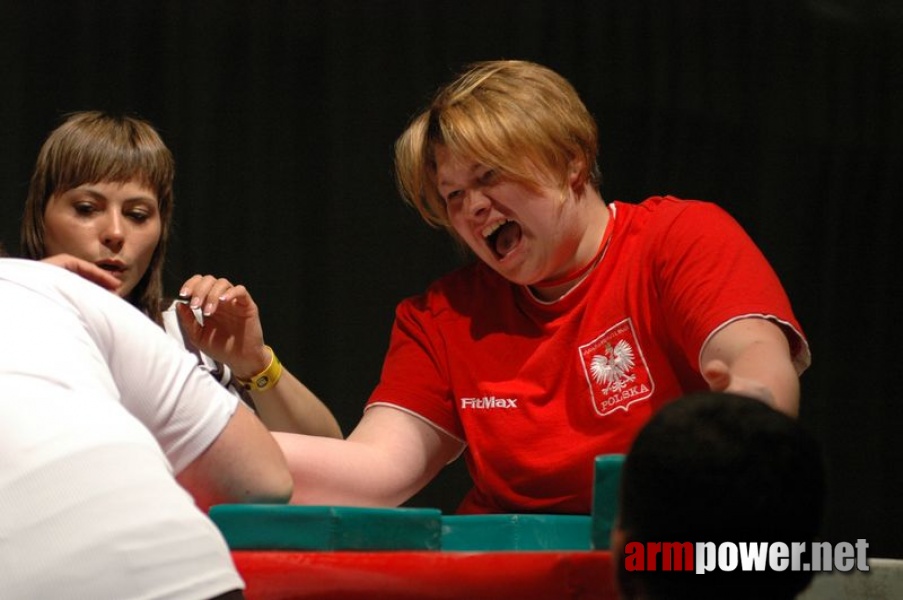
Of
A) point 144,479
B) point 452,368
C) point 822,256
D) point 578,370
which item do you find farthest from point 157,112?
point 144,479

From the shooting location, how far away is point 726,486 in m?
0.91

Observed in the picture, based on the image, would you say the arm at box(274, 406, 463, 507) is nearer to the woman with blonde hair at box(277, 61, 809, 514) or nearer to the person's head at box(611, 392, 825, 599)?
the woman with blonde hair at box(277, 61, 809, 514)

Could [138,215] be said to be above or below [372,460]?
above

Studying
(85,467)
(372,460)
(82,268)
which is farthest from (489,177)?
(85,467)

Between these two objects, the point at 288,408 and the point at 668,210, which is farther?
the point at 288,408

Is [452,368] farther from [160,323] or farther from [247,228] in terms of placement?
[247,228]

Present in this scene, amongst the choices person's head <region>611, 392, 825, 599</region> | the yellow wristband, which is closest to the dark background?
the yellow wristband

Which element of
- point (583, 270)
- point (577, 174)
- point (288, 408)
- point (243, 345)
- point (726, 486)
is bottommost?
point (288, 408)

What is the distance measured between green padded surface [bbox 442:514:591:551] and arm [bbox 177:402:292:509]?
27 cm

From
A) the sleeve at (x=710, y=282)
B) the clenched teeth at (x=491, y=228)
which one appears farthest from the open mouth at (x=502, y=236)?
the sleeve at (x=710, y=282)

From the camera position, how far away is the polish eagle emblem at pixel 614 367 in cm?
175

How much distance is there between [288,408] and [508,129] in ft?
1.86

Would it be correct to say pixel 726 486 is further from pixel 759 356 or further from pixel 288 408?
pixel 288 408

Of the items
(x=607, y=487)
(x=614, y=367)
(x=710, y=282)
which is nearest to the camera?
(x=607, y=487)
